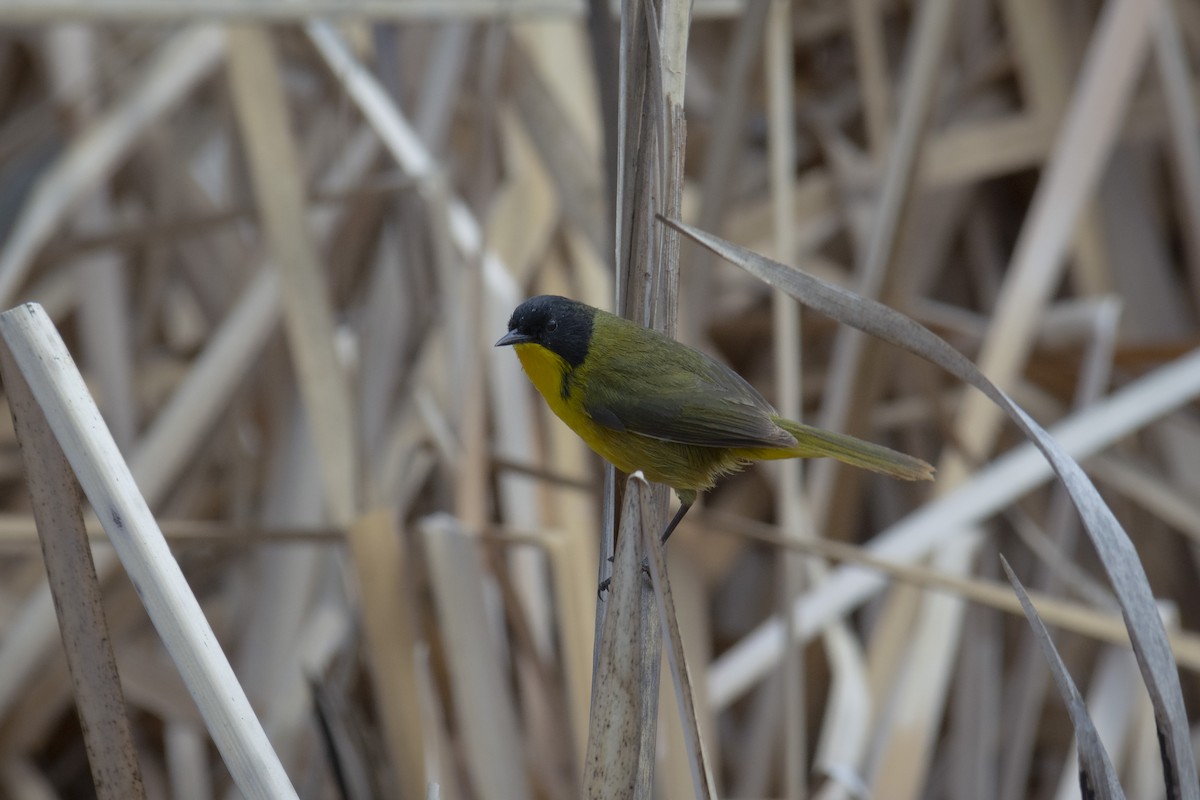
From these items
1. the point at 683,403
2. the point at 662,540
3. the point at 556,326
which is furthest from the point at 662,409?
the point at 662,540

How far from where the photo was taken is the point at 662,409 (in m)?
1.49

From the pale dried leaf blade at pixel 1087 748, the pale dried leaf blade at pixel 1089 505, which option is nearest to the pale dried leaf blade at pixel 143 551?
the pale dried leaf blade at pixel 1089 505

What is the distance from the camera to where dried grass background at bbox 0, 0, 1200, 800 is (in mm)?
1896

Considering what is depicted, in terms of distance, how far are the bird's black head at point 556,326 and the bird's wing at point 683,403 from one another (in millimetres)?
63

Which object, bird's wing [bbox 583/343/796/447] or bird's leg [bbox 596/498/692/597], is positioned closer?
bird's leg [bbox 596/498/692/597]

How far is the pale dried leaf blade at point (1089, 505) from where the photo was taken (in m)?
0.89

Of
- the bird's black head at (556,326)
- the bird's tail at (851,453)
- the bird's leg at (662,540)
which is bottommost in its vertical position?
the bird's leg at (662,540)

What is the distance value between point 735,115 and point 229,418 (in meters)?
1.37

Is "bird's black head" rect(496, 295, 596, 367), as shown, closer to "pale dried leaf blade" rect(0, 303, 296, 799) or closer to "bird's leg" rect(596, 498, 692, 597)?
"bird's leg" rect(596, 498, 692, 597)

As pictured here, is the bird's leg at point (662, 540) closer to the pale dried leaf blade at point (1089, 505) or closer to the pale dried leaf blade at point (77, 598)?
the pale dried leaf blade at point (1089, 505)

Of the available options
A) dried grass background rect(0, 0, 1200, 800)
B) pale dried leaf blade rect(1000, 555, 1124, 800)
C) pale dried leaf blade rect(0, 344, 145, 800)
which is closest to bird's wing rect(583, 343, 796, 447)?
dried grass background rect(0, 0, 1200, 800)

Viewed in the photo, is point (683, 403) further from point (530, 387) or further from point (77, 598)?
point (530, 387)

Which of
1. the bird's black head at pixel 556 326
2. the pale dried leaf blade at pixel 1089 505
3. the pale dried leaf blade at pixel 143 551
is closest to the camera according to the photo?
the pale dried leaf blade at pixel 1089 505

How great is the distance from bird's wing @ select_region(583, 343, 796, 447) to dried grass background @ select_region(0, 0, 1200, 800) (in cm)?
25
